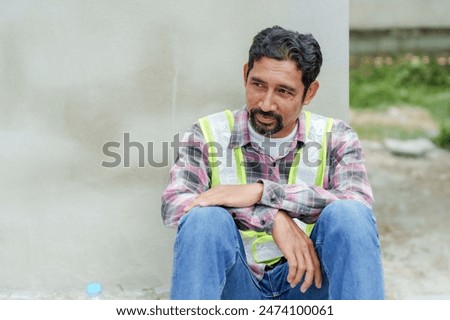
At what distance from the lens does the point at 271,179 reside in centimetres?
297

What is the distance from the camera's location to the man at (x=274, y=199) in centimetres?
245

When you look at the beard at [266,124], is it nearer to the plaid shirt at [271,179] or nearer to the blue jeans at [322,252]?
the plaid shirt at [271,179]

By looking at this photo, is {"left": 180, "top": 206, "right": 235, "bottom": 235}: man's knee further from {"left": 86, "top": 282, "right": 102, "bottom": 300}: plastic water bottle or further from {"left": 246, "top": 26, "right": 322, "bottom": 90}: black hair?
{"left": 86, "top": 282, "right": 102, "bottom": 300}: plastic water bottle

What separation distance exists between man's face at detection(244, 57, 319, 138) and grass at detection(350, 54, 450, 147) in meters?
7.23

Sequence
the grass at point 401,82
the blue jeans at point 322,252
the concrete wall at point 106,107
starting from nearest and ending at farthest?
1. the blue jeans at point 322,252
2. the concrete wall at point 106,107
3. the grass at point 401,82

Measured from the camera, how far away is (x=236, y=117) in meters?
3.04

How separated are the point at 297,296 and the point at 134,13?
1.61 metres

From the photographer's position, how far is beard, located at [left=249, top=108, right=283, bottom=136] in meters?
2.87

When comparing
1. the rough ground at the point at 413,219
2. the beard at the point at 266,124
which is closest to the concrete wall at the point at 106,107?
the beard at the point at 266,124

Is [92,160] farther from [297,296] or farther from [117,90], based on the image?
[297,296]

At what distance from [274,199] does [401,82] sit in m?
8.12

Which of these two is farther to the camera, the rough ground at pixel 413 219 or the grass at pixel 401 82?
the grass at pixel 401 82

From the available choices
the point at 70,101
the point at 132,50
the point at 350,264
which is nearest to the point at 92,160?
the point at 70,101

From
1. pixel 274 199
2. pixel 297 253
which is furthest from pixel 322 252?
pixel 274 199
